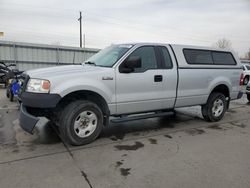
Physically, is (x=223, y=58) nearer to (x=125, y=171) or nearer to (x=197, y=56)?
(x=197, y=56)

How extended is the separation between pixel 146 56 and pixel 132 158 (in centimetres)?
223

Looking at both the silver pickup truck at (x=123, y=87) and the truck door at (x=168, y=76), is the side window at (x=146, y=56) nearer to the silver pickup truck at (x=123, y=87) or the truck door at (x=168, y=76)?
the silver pickup truck at (x=123, y=87)

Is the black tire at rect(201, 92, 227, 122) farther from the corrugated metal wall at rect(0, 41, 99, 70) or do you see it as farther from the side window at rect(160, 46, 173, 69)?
the corrugated metal wall at rect(0, 41, 99, 70)

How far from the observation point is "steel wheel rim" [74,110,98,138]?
14.0 feet

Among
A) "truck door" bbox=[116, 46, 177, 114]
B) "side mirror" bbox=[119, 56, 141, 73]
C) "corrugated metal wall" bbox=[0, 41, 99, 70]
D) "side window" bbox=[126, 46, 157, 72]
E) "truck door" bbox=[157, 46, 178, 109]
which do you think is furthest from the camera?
"corrugated metal wall" bbox=[0, 41, 99, 70]

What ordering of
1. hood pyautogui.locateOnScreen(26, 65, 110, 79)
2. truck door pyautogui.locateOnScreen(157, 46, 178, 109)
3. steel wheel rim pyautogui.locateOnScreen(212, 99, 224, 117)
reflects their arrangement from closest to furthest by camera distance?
hood pyautogui.locateOnScreen(26, 65, 110, 79), truck door pyautogui.locateOnScreen(157, 46, 178, 109), steel wheel rim pyautogui.locateOnScreen(212, 99, 224, 117)

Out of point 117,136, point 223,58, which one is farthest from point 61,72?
point 223,58

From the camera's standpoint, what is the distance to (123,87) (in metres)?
4.61

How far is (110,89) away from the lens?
4.48 metres

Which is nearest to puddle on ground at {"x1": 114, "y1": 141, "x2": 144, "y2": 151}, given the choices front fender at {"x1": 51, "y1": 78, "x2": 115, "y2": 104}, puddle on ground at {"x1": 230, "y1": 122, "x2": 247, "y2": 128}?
front fender at {"x1": 51, "y1": 78, "x2": 115, "y2": 104}

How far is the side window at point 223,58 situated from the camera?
6277 mm

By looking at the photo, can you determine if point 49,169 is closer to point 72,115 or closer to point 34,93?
point 72,115

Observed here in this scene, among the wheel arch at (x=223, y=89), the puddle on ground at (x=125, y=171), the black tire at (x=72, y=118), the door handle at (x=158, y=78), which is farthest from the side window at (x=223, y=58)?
the puddle on ground at (x=125, y=171)

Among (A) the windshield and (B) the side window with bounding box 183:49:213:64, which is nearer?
(A) the windshield
